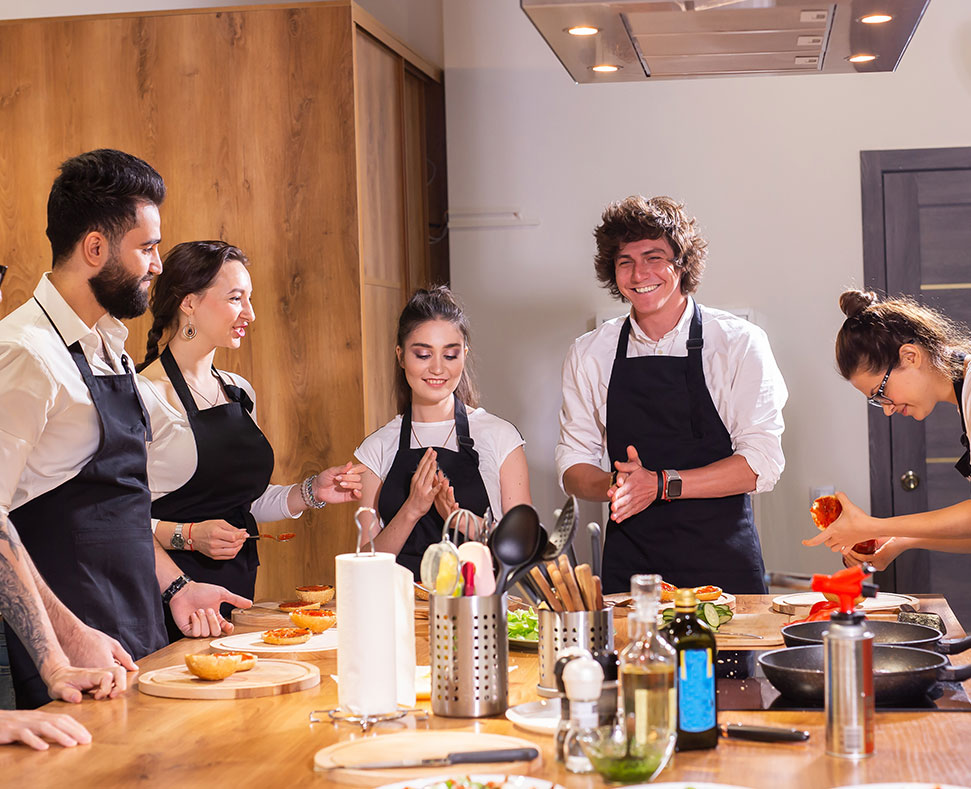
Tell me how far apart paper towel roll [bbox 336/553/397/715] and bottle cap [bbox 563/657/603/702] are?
0.36m

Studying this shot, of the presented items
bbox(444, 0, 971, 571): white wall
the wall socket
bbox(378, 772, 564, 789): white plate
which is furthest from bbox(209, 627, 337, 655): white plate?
the wall socket

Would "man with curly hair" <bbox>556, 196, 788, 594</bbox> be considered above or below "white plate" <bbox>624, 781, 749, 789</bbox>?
above

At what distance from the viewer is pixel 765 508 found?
4.21 metres

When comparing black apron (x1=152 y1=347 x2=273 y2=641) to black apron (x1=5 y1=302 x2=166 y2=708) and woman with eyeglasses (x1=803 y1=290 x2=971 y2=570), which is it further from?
woman with eyeglasses (x1=803 y1=290 x2=971 y2=570)

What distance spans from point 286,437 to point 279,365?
25 centimetres

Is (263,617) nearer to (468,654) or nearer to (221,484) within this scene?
(221,484)

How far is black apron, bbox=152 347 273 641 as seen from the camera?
3.05 meters

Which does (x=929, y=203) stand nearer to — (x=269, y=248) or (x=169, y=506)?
(x=269, y=248)

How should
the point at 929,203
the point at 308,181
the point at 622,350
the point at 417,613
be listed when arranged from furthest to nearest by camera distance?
the point at 929,203 < the point at 308,181 < the point at 622,350 < the point at 417,613

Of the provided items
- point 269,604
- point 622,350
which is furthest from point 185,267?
point 622,350

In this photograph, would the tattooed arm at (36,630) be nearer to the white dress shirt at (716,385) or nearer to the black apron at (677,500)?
the black apron at (677,500)

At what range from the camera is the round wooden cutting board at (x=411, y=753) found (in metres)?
1.39

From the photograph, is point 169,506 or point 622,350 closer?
point 169,506

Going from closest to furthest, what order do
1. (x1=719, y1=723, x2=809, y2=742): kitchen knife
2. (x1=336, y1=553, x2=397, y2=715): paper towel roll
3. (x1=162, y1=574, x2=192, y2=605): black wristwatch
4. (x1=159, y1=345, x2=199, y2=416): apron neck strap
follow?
(x1=719, y1=723, x2=809, y2=742): kitchen knife < (x1=336, y1=553, x2=397, y2=715): paper towel roll < (x1=162, y1=574, x2=192, y2=605): black wristwatch < (x1=159, y1=345, x2=199, y2=416): apron neck strap
